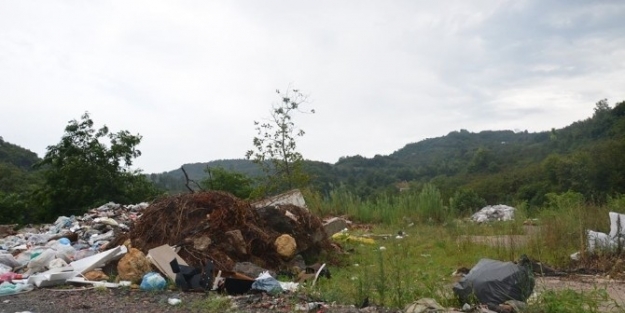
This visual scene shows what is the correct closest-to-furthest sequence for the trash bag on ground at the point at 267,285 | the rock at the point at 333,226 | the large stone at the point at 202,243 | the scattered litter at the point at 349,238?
the trash bag on ground at the point at 267,285 → the large stone at the point at 202,243 → the scattered litter at the point at 349,238 → the rock at the point at 333,226

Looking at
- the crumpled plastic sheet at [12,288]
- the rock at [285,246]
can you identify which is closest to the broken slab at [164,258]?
the crumpled plastic sheet at [12,288]

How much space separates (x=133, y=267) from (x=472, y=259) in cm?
427

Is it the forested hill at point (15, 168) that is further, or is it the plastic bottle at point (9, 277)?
the forested hill at point (15, 168)

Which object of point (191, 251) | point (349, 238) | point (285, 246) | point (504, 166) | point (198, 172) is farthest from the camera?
point (504, 166)

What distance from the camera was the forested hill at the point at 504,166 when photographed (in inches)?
1005

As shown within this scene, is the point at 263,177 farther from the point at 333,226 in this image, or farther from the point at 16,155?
the point at 16,155

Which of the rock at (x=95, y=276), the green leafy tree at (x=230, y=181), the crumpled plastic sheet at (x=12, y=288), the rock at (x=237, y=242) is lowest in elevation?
the crumpled plastic sheet at (x=12, y=288)

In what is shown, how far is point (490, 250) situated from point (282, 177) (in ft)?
28.2

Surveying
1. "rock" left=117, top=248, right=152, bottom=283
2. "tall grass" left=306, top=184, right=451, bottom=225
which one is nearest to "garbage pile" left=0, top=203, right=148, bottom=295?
"rock" left=117, top=248, right=152, bottom=283

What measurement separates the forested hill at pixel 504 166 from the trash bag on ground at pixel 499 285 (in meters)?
5.51

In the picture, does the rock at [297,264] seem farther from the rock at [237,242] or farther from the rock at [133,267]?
the rock at [133,267]

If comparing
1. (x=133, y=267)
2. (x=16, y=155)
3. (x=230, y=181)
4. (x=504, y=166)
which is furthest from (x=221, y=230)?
(x=504, y=166)

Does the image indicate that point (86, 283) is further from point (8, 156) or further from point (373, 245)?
point (8, 156)

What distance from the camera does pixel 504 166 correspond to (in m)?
42.7
